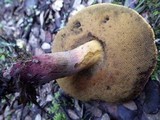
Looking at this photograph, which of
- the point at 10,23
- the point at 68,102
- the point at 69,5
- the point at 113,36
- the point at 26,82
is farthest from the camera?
the point at 10,23

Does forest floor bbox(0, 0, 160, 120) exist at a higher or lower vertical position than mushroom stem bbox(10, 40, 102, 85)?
lower

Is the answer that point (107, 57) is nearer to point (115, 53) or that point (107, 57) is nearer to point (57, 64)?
point (115, 53)

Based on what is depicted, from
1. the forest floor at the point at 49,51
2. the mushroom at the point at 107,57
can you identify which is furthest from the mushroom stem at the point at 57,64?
the forest floor at the point at 49,51

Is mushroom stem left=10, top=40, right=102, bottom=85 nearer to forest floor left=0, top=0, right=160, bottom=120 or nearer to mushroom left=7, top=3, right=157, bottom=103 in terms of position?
mushroom left=7, top=3, right=157, bottom=103

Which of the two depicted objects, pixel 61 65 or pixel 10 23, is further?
pixel 10 23

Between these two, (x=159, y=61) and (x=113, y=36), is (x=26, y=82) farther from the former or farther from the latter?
(x=159, y=61)

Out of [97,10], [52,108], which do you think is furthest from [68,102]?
[97,10]

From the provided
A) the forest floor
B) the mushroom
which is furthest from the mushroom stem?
the forest floor
